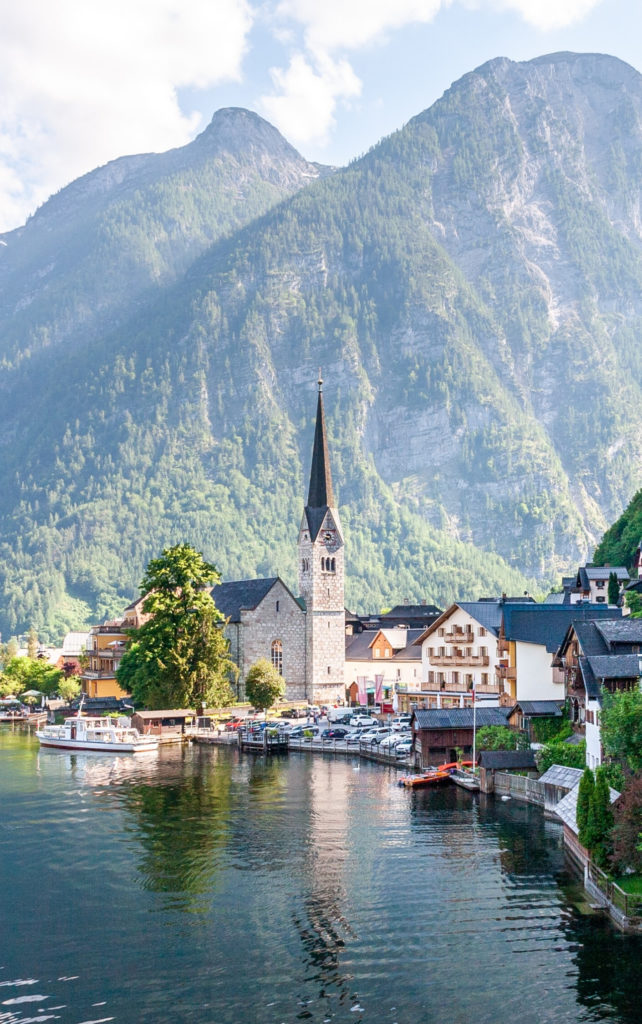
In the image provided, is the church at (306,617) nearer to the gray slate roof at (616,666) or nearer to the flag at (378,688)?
the flag at (378,688)

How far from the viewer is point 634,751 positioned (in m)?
47.8

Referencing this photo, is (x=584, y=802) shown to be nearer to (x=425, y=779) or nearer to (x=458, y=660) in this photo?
(x=425, y=779)

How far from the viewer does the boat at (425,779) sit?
7956 cm

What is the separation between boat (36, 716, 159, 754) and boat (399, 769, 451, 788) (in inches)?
1382

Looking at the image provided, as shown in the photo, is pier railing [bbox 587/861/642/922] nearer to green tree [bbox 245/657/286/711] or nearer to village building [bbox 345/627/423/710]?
green tree [bbox 245/657/286/711]

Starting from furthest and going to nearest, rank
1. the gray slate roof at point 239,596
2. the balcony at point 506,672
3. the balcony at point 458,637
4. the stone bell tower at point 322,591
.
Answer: the stone bell tower at point 322,591, the gray slate roof at point 239,596, the balcony at point 458,637, the balcony at point 506,672

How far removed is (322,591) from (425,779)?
66.2 m

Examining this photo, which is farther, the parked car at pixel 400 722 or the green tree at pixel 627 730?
the parked car at pixel 400 722

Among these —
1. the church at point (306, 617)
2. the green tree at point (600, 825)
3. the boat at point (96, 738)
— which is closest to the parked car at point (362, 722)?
the boat at point (96, 738)

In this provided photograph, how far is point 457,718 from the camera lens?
86125 mm

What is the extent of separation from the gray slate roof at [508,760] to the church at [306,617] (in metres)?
64.1

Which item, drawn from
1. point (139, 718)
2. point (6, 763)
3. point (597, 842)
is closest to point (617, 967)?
point (597, 842)

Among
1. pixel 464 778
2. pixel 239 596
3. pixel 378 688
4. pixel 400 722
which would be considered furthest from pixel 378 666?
pixel 464 778

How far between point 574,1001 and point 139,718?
8226cm
